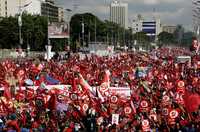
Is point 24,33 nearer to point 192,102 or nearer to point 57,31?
point 57,31

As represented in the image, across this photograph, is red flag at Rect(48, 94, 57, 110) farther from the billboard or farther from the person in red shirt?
the billboard

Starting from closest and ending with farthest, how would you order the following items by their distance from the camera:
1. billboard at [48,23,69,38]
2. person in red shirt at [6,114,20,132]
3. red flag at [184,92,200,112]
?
person in red shirt at [6,114,20,132] < red flag at [184,92,200,112] < billboard at [48,23,69,38]

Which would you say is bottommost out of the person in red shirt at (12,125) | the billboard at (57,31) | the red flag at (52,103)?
the person in red shirt at (12,125)

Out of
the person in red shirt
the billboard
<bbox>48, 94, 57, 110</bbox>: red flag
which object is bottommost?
the person in red shirt

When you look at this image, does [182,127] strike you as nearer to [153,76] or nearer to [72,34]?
[153,76]

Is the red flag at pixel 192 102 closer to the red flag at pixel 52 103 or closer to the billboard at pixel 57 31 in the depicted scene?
the red flag at pixel 52 103

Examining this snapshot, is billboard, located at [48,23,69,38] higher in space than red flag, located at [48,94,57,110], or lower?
higher

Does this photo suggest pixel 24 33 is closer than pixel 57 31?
No

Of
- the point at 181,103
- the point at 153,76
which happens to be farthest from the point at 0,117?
the point at 153,76

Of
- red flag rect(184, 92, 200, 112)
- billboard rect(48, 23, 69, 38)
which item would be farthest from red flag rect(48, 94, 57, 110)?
billboard rect(48, 23, 69, 38)

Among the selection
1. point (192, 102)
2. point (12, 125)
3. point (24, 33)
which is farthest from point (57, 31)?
point (12, 125)

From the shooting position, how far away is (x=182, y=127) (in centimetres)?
1658

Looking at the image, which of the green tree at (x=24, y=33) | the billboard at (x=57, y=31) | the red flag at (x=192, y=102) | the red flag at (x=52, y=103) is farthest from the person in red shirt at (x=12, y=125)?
the green tree at (x=24, y=33)

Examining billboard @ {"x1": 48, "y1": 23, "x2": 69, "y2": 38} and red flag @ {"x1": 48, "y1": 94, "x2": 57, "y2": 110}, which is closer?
red flag @ {"x1": 48, "y1": 94, "x2": 57, "y2": 110}
